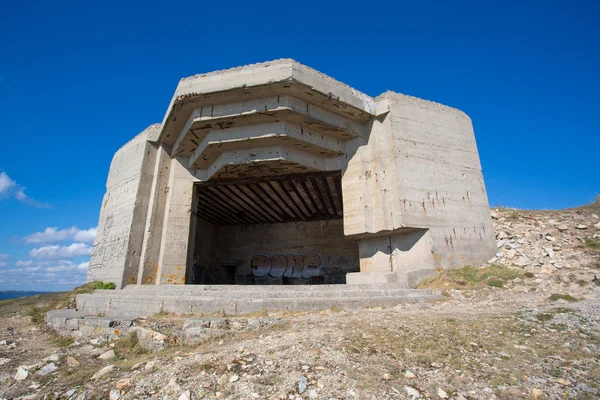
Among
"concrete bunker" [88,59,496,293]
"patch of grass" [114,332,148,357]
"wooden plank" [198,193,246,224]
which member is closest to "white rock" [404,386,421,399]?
"patch of grass" [114,332,148,357]

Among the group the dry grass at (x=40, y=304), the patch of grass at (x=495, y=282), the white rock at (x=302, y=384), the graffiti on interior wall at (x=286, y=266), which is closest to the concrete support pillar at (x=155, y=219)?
the dry grass at (x=40, y=304)

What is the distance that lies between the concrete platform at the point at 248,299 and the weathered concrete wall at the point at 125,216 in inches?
77.8

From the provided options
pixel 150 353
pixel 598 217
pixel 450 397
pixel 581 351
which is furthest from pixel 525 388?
pixel 598 217

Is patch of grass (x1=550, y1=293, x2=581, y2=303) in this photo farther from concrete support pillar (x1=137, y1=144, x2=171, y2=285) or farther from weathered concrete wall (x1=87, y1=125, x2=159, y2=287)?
weathered concrete wall (x1=87, y1=125, x2=159, y2=287)

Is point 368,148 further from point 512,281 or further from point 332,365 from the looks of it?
point 332,365

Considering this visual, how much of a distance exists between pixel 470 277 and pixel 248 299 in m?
5.70

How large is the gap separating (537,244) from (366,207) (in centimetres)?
495

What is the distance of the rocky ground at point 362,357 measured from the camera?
293 centimetres

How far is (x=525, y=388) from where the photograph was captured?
9.32 feet

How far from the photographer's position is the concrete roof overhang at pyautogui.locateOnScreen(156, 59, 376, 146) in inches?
335

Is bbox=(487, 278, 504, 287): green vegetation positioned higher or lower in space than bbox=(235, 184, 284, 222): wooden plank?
lower

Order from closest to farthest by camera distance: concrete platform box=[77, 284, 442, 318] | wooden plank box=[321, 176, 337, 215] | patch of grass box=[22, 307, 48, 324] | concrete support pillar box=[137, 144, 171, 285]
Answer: concrete platform box=[77, 284, 442, 318], patch of grass box=[22, 307, 48, 324], concrete support pillar box=[137, 144, 171, 285], wooden plank box=[321, 176, 337, 215]

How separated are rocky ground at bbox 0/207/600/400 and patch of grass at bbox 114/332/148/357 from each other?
2 centimetres

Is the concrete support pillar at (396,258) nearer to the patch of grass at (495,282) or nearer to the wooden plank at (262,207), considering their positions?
the patch of grass at (495,282)
